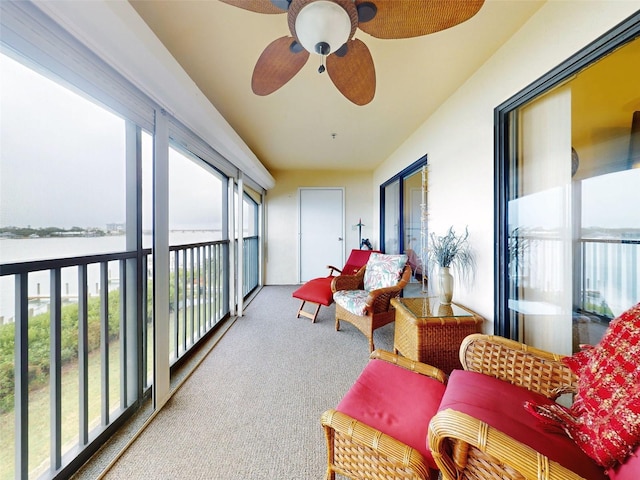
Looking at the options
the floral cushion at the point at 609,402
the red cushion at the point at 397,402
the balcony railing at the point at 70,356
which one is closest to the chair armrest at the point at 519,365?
the floral cushion at the point at 609,402

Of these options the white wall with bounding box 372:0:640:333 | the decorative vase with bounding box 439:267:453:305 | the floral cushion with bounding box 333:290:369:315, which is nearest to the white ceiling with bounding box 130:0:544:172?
the white wall with bounding box 372:0:640:333

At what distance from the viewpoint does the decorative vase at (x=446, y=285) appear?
184cm

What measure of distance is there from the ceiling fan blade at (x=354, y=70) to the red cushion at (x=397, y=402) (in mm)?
1558

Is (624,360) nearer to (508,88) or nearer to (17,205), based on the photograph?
(508,88)

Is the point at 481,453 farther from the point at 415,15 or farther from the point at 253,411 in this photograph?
the point at 415,15

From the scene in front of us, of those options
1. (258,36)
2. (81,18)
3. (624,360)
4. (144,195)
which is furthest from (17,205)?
(624,360)

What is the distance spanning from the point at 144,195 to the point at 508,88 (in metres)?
2.41

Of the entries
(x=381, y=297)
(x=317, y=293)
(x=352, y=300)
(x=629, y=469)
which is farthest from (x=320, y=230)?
(x=629, y=469)

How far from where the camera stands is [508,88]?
150 cm

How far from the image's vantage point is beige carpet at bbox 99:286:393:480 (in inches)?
43.6

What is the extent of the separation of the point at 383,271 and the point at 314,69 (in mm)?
1956

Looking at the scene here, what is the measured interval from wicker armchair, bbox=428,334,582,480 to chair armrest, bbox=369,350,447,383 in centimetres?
23

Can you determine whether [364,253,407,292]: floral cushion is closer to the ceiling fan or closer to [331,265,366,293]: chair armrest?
[331,265,366,293]: chair armrest

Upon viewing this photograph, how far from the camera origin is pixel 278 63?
123 cm
